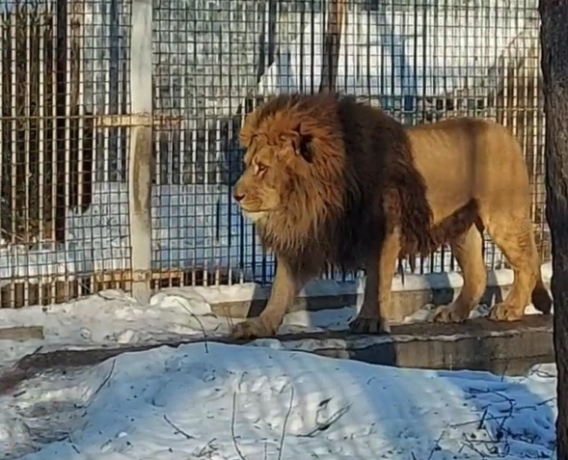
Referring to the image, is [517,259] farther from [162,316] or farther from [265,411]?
[265,411]

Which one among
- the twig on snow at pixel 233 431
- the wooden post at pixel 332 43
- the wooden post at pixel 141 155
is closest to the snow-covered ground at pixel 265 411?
the twig on snow at pixel 233 431

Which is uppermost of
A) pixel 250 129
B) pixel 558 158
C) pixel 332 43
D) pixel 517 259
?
pixel 332 43

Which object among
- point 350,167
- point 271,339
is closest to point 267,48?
point 350,167

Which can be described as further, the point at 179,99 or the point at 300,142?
the point at 179,99

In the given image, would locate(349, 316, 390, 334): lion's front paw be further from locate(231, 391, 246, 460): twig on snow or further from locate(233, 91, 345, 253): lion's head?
locate(231, 391, 246, 460): twig on snow

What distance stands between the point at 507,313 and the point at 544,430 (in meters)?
4.07

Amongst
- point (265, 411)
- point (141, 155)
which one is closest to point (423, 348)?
point (141, 155)

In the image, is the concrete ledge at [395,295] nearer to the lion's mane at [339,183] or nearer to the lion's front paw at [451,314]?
the lion's front paw at [451,314]

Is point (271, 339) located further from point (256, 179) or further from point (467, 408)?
point (467, 408)

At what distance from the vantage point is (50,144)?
374 inches

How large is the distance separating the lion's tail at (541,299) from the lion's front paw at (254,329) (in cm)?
237

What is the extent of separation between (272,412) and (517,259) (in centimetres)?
428

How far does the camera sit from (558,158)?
384cm

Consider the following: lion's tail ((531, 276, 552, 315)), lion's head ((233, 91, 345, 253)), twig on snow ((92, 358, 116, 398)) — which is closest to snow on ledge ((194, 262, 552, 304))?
lion's tail ((531, 276, 552, 315))
